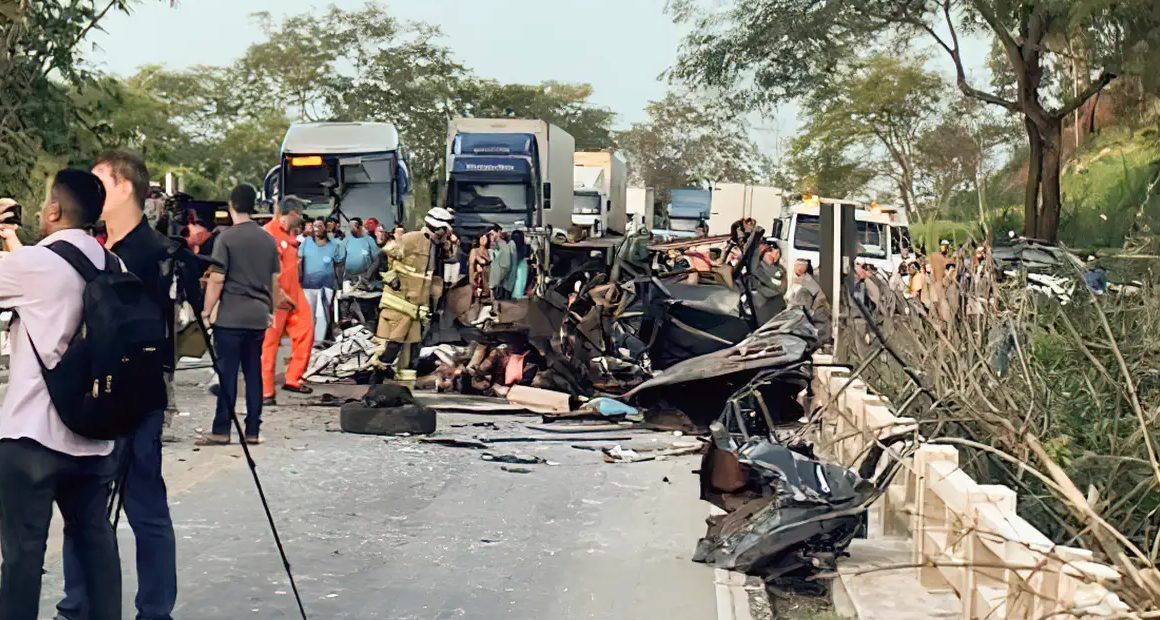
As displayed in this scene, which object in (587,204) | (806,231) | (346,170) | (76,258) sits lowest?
(806,231)

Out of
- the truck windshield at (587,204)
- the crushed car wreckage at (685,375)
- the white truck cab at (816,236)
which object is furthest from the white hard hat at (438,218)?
the truck windshield at (587,204)

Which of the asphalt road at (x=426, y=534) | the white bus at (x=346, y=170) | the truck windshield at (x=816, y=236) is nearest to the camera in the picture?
the asphalt road at (x=426, y=534)

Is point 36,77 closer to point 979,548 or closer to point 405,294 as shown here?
point 405,294

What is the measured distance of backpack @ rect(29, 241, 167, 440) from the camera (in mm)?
5148

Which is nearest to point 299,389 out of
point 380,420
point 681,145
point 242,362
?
point 380,420

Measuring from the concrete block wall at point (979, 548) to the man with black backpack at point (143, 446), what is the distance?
2807 millimetres

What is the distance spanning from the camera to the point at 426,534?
27.7 ft

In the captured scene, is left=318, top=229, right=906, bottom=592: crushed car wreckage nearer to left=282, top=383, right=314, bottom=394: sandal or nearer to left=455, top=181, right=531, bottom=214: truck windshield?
left=282, top=383, right=314, bottom=394: sandal

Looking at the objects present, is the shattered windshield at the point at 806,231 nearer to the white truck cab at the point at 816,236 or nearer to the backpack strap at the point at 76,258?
the white truck cab at the point at 816,236

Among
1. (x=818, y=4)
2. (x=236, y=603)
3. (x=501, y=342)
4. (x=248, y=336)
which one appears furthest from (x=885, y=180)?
(x=236, y=603)

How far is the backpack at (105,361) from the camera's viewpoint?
16.9 feet

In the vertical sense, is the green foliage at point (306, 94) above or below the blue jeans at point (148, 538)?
above

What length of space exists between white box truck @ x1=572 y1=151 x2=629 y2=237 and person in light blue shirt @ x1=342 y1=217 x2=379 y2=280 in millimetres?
23242

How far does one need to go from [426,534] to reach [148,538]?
2546 millimetres
